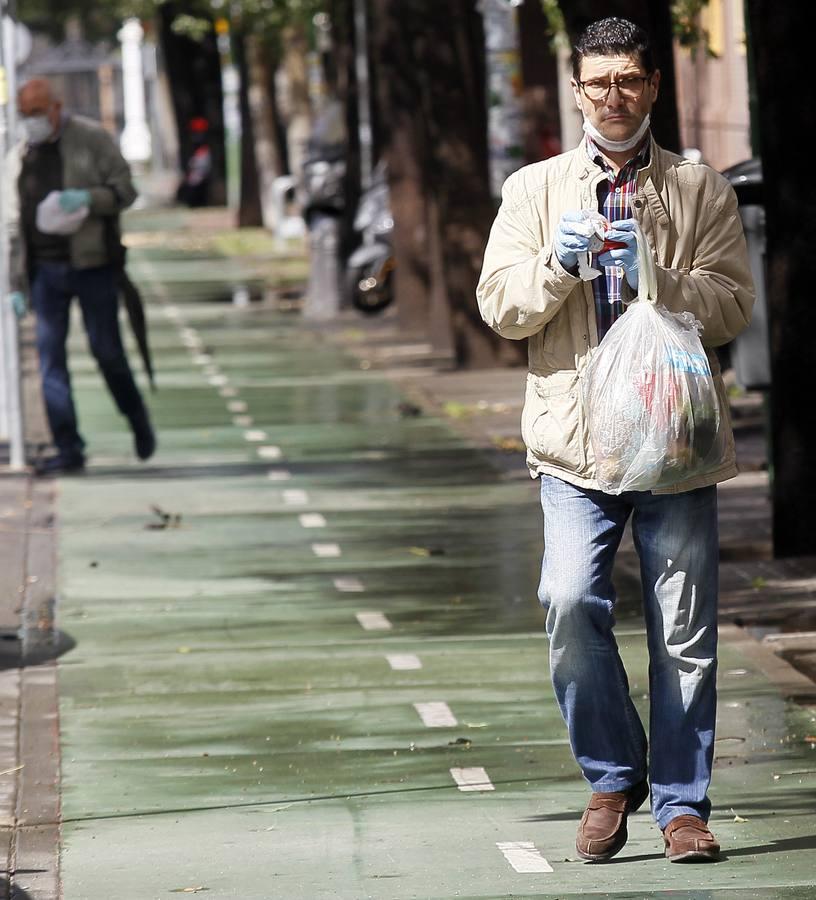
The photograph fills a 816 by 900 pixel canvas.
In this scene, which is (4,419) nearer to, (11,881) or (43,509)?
(43,509)

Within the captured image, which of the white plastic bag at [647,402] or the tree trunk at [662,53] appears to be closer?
the white plastic bag at [647,402]

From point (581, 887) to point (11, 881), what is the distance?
1423mm

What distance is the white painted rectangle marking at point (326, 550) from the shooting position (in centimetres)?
1098

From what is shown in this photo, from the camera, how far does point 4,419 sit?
15.6 metres

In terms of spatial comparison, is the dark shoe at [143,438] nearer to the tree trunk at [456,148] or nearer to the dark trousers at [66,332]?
the dark trousers at [66,332]

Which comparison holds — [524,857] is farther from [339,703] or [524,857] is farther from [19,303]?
[19,303]

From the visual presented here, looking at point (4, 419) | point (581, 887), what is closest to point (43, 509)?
point (4, 419)

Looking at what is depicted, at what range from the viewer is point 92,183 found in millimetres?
13227

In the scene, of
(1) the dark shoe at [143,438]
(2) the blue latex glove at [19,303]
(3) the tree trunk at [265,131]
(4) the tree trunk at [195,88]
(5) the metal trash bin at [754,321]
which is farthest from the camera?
(4) the tree trunk at [195,88]

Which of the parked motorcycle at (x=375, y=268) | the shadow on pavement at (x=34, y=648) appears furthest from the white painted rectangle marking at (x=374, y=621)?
the parked motorcycle at (x=375, y=268)

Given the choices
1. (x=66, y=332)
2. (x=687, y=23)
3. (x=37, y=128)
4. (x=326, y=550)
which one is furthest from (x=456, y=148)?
(x=326, y=550)

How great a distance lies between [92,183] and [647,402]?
26.8 ft

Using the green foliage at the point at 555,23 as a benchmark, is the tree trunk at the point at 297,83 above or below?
below

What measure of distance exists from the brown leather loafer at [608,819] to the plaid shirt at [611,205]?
43.8 inches
